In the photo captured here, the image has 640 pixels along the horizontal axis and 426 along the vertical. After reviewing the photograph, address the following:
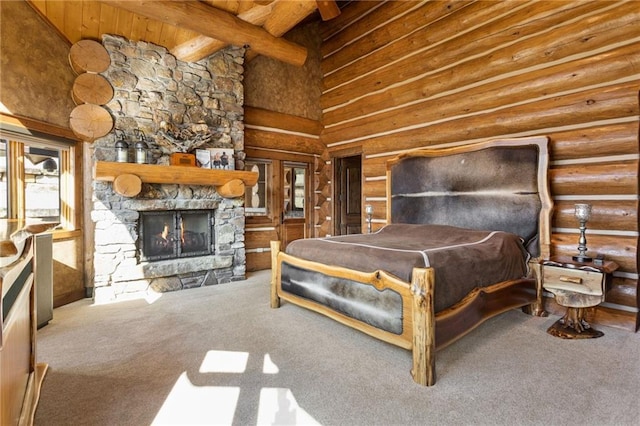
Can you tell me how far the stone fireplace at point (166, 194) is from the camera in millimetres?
4074

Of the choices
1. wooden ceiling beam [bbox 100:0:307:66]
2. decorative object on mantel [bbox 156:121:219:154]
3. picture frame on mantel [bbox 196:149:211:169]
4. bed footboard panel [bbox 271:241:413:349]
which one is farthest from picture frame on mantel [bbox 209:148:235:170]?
bed footboard panel [bbox 271:241:413:349]

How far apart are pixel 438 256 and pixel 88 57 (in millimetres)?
4733

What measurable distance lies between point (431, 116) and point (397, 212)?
1540 millimetres

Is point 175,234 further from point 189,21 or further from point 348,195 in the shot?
point 348,195

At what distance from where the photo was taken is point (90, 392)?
204cm

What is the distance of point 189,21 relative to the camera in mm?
3891

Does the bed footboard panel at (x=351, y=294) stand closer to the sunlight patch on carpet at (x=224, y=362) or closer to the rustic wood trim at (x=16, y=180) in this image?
the sunlight patch on carpet at (x=224, y=362)

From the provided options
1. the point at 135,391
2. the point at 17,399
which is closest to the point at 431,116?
the point at 135,391

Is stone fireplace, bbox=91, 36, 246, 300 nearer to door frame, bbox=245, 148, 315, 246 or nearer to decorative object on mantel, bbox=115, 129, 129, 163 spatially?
decorative object on mantel, bbox=115, 129, 129, 163

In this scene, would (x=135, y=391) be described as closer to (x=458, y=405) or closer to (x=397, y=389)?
(x=397, y=389)

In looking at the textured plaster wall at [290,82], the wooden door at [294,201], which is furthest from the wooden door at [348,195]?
the textured plaster wall at [290,82]

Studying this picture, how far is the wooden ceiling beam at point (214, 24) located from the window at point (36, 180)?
1831 millimetres

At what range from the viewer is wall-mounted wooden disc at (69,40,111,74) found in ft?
12.8

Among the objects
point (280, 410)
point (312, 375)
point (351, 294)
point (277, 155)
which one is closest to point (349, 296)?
point (351, 294)
